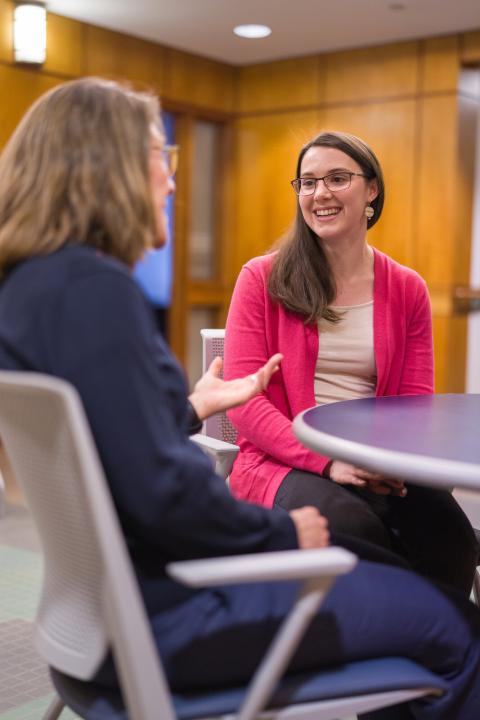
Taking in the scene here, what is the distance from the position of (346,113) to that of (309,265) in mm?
5510

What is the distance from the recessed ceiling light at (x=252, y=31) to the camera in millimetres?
6902

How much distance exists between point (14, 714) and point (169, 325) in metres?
5.71

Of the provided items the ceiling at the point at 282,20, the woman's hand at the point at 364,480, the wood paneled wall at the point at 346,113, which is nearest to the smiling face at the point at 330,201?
the woman's hand at the point at 364,480

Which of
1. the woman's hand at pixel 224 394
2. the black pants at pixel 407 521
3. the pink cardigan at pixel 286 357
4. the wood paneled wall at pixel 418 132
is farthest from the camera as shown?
the wood paneled wall at pixel 418 132

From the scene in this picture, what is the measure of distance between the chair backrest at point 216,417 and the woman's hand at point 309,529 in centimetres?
113

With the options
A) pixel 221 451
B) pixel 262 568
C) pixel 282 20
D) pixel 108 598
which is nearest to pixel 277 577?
pixel 262 568

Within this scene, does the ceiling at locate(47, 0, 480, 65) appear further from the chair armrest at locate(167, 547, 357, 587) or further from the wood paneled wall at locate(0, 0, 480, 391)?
the chair armrest at locate(167, 547, 357, 587)

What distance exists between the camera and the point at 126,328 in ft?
3.77

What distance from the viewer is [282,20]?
22.0 feet

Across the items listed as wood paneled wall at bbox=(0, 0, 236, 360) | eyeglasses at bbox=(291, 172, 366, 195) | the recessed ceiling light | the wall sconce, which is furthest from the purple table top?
the recessed ceiling light

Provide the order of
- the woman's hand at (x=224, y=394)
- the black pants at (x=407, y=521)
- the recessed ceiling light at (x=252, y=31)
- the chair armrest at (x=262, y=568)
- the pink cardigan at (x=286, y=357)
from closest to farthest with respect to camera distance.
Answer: the chair armrest at (x=262, y=568)
the woman's hand at (x=224, y=394)
the black pants at (x=407, y=521)
the pink cardigan at (x=286, y=357)
the recessed ceiling light at (x=252, y=31)

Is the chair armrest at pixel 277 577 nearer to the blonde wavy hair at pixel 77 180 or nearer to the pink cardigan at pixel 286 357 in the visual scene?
the blonde wavy hair at pixel 77 180

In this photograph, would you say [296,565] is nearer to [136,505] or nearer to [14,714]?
[136,505]

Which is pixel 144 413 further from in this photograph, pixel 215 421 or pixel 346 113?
pixel 346 113
